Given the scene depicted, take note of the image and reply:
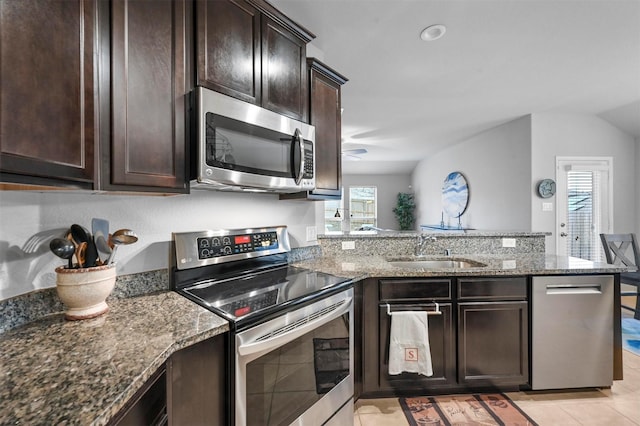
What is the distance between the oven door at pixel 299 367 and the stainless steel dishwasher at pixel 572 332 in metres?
1.35

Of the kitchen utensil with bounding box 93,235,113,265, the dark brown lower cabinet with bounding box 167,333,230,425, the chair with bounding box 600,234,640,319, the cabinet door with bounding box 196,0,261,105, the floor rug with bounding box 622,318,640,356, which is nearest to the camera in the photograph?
the dark brown lower cabinet with bounding box 167,333,230,425

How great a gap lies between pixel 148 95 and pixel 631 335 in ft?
14.9

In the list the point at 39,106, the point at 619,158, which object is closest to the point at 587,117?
the point at 619,158

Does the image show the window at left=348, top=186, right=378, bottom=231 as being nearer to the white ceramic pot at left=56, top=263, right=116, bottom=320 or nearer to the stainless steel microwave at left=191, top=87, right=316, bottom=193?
the stainless steel microwave at left=191, top=87, right=316, bottom=193

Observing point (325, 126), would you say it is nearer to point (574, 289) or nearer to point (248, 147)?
point (248, 147)

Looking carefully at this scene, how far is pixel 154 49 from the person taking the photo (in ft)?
3.55

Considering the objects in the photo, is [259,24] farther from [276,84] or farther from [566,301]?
[566,301]

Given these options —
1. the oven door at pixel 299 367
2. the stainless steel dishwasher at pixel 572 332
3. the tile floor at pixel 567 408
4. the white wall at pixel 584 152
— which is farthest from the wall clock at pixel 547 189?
the oven door at pixel 299 367

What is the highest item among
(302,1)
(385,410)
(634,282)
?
(302,1)

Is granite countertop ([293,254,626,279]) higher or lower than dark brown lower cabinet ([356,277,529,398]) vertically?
higher

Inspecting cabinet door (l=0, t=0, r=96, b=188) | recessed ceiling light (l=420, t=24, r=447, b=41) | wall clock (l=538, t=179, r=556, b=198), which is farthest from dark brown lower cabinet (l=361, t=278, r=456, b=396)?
wall clock (l=538, t=179, r=556, b=198)

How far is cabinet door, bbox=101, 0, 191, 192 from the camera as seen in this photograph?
0.98m

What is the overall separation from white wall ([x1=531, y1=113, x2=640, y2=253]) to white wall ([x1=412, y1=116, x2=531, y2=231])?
13 cm

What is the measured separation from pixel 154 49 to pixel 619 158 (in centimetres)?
580
